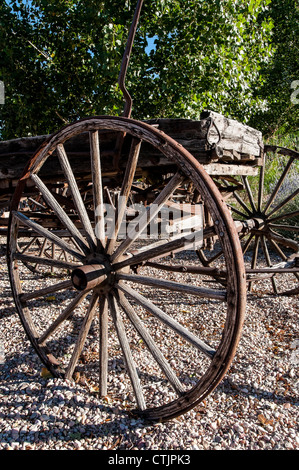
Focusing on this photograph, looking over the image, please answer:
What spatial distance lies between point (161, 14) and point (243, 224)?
3.89m

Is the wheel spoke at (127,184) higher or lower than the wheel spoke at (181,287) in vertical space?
higher

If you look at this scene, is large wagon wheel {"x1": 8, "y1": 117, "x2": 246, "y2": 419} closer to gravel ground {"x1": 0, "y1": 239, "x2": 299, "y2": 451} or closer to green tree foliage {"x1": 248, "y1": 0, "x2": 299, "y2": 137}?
gravel ground {"x1": 0, "y1": 239, "x2": 299, "y2": 451}

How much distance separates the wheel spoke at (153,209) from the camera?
74.4 inches

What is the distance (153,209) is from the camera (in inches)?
78.5

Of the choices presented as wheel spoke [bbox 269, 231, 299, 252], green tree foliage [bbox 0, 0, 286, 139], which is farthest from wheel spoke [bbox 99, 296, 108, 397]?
green tree foliage [bbox 0, 0, 286, 139]

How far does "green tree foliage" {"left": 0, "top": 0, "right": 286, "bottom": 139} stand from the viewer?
523cm

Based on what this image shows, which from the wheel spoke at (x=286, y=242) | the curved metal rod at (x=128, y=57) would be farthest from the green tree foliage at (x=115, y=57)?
the curved metal rod at (x=128, y=57)

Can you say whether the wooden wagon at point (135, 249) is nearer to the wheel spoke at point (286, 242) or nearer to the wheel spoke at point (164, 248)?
the wheel spoke at point (164, 248)

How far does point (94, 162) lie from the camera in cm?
212

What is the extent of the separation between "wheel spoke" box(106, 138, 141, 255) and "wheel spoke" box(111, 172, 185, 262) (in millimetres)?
99

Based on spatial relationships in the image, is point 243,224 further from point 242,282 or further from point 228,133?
point 242,282

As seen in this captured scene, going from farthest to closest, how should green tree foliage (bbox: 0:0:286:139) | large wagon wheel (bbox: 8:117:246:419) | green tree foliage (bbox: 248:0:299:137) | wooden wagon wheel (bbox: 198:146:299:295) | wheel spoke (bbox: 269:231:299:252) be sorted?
1. green tree foliage (bbox: 248:0:299:137)
2. green tree foliage (bbox: 0:0:286:139)
3. wheel spoke (bbox: 269:231:299:252)
4. wooden wagon wheel (bbox: 198:146:299:295)
5. large wagon wheel (bbox: 8:117:246:419)

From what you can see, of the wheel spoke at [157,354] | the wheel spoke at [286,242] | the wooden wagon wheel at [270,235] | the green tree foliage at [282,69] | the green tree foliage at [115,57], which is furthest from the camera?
the green tree foliage at [282,69]
